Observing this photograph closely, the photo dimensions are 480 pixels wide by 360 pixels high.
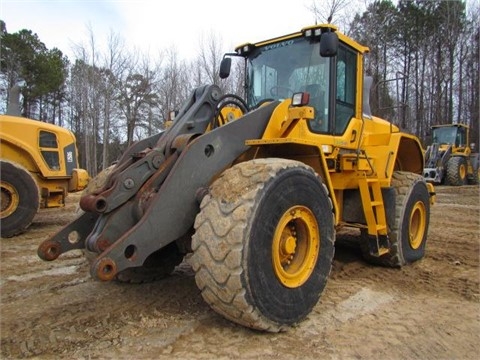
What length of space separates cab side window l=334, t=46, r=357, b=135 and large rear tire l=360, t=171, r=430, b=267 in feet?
3.90

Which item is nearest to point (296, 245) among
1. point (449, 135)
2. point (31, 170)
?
point (31, 170)

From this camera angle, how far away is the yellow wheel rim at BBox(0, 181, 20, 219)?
7.33 metres

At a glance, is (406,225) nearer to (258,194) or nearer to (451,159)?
(258,194)

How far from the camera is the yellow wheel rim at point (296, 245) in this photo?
3.20 m

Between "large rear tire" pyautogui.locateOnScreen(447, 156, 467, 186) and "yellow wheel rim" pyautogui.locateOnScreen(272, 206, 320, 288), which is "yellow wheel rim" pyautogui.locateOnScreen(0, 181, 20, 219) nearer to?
"yellow wheel rim" pyautogui.locateOnScreen(272, 206, 320, 288)

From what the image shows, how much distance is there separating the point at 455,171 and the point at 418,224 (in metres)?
14.2

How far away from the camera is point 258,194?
294 centimetres

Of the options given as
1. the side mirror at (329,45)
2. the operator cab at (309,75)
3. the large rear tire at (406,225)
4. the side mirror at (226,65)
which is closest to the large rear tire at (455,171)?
the large rear tire at (406,225)

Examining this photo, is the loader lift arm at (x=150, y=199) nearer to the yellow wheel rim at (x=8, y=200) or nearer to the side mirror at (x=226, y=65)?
the side mirror at (x=226, y=65)

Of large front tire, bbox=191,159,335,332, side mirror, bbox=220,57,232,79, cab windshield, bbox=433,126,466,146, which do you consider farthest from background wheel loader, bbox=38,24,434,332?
cab windshield, bbox=433,126,466,146

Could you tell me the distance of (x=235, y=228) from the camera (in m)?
2.81

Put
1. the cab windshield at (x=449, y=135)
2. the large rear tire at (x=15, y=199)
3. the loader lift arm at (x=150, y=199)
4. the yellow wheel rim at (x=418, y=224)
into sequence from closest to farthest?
the loader lift arm at (x=150, y=199)
the yellow wheel rim at (x=418, y=224)
the large rear tire at (x=15, y=199)
the cab windshield at (x=449, y=135)

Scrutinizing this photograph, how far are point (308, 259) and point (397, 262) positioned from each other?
2.13 m

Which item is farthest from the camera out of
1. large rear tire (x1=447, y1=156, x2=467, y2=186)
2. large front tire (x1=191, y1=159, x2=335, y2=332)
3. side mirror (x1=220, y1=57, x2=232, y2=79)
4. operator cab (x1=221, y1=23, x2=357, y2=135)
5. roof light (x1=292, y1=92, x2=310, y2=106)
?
large rear tire (x1=447, y1=156, x2=467, y2=186)
